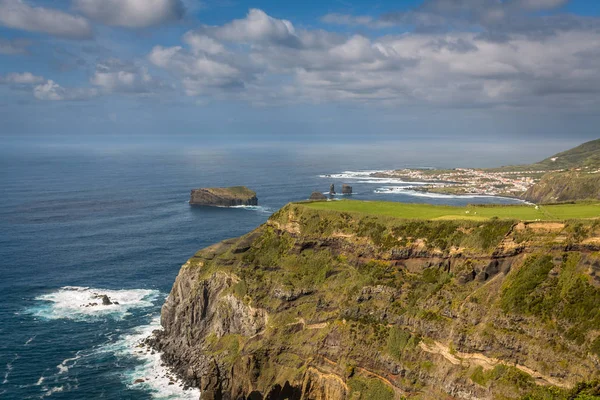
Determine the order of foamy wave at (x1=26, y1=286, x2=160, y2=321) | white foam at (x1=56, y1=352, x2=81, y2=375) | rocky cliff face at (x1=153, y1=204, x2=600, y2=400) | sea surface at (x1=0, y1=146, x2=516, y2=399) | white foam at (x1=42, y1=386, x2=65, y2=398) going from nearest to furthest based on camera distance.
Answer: rocky cliff face at (x1=153, y1=204, x2=600, y2=400)
white foam at (x1=42, y1=386, x2=65, y2=398)
sea surface at (x1=0, y1=146, x2=516, y2=399)
white foam at (x1=56, y1=352, x2=81, y2=375)
foamy wave at (x1=26, y1=286, x2=160, y2=321)

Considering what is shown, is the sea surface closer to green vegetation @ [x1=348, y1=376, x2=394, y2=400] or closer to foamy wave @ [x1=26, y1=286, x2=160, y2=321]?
foamy wave @ [x1=26, y1=286, x2=160, y2=321]

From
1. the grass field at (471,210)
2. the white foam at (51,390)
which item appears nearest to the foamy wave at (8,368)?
the white foam at (51,390)

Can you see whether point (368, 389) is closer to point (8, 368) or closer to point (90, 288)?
point (8, 368)

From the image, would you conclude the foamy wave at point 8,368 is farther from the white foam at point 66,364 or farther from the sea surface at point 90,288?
the white foam at point 66,364

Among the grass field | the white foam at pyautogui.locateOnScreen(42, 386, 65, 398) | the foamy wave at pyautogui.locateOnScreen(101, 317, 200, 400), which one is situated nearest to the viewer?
the white foam at pyautogui.locateOnScreen(42, 386, 65, 398)

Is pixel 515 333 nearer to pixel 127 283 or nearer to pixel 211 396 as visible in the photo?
pixel 211 396

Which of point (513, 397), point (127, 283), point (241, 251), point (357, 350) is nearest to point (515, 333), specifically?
point (513, 397)

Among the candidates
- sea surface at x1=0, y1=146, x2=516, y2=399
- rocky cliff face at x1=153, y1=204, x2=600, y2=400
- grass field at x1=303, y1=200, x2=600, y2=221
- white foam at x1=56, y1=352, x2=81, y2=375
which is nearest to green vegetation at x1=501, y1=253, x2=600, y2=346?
rocky cliff face at x1=153, y1=204, x2=600, y2=400
